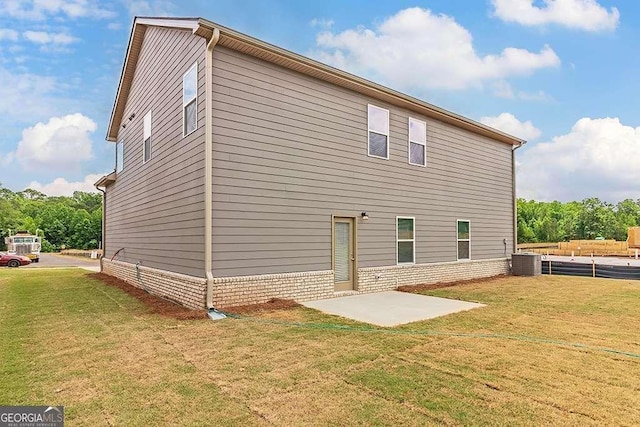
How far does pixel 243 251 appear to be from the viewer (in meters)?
7.88

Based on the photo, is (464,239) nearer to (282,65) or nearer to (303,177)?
(303,177)

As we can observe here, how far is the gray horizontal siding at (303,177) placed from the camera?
7801 millimetres

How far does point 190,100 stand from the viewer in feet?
27.3

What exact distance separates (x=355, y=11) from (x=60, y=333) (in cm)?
1408

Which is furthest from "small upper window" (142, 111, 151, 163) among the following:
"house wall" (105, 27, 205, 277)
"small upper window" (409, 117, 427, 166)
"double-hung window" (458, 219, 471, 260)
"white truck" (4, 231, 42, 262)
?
"white truck" (4, 231, 42, 262)

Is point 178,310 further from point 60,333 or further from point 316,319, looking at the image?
point 316,319

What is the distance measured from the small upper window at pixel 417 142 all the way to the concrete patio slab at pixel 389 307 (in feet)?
14.1

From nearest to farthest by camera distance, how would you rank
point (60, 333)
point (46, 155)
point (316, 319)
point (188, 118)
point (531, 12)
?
point (60, 333)
point (316, 319)
point (188, 118)
point (531, 12)
point (46, 155)

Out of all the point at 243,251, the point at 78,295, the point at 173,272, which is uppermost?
the point at 243,251

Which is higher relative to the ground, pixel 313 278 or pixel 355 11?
pixel 355 11

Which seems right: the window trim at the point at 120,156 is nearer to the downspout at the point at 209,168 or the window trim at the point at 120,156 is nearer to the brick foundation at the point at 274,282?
the brick foundation at the point at 274,282

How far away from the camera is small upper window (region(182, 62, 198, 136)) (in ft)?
26.4

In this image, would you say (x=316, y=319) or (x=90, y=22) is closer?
Result: (x=316, y=319)

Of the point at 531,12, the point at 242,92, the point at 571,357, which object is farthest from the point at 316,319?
the point at 531,12
